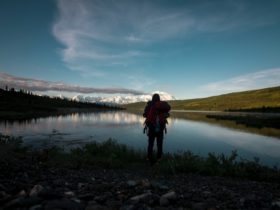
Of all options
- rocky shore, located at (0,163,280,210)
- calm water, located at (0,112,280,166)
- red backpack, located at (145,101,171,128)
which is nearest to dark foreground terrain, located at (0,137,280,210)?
rocky shore, located at (0,163,280,210)

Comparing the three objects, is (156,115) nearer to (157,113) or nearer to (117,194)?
(157,113)

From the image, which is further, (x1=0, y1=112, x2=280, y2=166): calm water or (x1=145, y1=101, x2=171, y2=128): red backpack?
(x1=0, y1=112, x2=280, y2=166): calm water

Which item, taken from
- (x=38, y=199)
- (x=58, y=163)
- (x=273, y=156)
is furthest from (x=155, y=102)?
(x=273, y=156)

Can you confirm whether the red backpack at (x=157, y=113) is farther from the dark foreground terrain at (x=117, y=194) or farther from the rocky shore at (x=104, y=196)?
the rocky shore at (x=104, y=196)

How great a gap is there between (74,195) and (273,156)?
21.3m

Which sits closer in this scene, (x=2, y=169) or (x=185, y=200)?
(x=185, y=200)

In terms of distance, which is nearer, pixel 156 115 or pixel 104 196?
pixel 104 196

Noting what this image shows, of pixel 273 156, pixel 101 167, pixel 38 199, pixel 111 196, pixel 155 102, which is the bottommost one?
pixel 273 156

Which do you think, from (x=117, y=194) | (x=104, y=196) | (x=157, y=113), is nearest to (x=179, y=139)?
(x=157, y=113)

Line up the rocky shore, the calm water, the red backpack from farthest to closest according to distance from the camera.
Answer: the calm water → the red backpack → the rocky shore

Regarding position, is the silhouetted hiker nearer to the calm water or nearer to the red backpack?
the red backpack

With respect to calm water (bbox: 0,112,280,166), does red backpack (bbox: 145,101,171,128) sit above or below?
above

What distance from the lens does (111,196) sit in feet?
21.2

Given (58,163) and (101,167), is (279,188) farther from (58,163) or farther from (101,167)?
(58,163)
